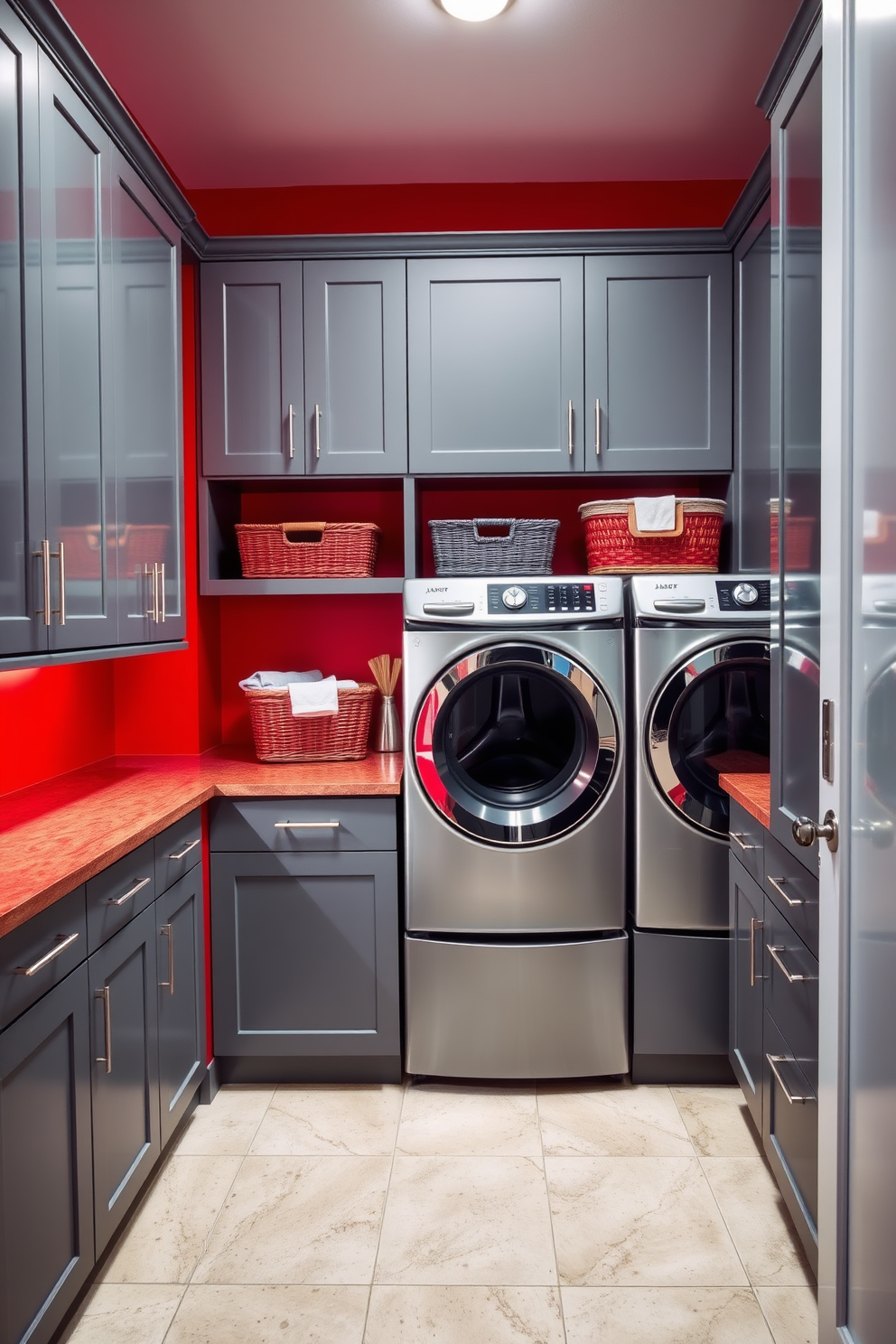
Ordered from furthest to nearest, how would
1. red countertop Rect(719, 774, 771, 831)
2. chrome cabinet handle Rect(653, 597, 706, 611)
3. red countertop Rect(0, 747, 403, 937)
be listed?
chrome cabinet handle Rect(653, 597, 706, 611)
red countertop Rect(719, 774, 771, 831)
red countertop Rect(0, 747, 403, 937)

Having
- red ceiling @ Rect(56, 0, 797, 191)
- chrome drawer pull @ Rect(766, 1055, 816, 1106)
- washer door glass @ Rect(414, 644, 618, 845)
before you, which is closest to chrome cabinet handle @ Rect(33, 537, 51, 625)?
washer door glass @ Rect(414, 644, 618, 845)

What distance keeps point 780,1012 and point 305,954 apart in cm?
126

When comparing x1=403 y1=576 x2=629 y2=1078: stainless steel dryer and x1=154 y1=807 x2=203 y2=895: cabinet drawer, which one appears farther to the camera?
x1=403 y1=576 x2=629 y2=1078: stainless steel dryer

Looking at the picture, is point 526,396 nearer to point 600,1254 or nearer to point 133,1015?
point 133,1015

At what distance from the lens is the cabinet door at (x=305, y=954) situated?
8.05ft

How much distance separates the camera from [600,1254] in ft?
5.98

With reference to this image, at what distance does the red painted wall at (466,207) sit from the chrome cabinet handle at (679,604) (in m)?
1.43

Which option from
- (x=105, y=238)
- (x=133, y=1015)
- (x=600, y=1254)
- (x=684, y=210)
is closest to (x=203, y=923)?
(x=133, y=1015)

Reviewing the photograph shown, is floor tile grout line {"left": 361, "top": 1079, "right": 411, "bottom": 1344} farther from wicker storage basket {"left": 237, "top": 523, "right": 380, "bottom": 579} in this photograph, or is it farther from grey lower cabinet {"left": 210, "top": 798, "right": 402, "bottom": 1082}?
wicker storage basket {"left": 237, "top": 523, "right": 380, "bottom": 579}

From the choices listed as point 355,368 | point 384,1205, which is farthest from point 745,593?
point 384,1205

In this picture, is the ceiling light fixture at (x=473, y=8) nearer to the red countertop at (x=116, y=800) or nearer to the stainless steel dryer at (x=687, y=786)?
the stainless steel dryer at (x=687, y=786)

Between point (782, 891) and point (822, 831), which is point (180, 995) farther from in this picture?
point (822, 831)

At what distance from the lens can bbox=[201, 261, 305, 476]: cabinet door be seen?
8.75 feet

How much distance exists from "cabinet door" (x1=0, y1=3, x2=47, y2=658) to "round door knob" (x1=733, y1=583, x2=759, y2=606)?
5.55ft
